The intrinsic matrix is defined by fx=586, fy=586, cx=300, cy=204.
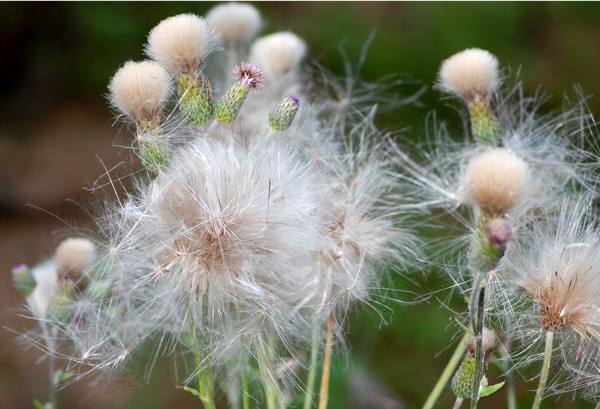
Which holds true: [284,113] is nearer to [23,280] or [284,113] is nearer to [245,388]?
[245,388]

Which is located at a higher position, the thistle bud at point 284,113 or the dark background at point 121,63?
the dark background at point 121,63

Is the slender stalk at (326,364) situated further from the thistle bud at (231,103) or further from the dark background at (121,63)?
the dark background at (121,63)

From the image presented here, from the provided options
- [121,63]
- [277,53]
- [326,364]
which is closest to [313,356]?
[326,364]

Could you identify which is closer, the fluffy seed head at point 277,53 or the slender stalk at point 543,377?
the slender stalk at point 543,377

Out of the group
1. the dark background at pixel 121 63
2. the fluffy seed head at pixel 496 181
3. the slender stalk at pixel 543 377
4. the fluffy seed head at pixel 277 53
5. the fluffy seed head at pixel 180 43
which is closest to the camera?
the fluffy seed head at pixel 496 181

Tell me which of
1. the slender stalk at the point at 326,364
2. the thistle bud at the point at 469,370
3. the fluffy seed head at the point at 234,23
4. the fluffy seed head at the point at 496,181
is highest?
the fluffy seed head at the point at 234,23

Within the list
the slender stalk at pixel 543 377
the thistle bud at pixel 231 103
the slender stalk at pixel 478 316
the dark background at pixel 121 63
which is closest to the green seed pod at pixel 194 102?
the thistle bud at pixel 231 103

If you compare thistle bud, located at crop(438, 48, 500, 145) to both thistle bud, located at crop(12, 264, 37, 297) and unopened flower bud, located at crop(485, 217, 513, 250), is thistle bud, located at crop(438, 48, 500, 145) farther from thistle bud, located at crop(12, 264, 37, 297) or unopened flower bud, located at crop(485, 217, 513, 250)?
thistle bud, located at crop(12, 264, 37, 297)
